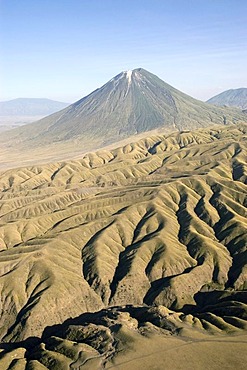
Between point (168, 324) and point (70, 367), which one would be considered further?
point (168, 324)

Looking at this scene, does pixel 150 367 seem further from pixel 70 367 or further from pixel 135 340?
pixel 70 367

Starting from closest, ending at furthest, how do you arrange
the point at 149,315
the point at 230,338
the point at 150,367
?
1. the point at 150,367
2. the point at 230,338
3. the point at 149,315

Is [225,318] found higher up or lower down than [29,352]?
higher up

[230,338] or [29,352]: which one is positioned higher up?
[230,338]

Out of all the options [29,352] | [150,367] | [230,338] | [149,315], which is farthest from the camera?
[149,315]

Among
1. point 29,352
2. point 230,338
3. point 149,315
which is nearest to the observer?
point 230,338

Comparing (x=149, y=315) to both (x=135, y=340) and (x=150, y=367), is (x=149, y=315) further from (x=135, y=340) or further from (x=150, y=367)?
(x=150, y=367)

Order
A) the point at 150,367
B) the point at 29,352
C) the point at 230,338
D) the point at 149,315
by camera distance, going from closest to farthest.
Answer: the point at 150,367
the point at 230,338
the point at 29,352
the point at 149,315

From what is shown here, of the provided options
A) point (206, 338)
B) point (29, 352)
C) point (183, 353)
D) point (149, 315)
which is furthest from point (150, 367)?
point (29, 352)

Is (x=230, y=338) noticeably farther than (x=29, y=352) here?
No
